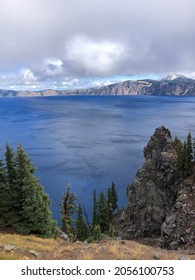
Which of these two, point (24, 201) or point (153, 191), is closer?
point (24, 201)

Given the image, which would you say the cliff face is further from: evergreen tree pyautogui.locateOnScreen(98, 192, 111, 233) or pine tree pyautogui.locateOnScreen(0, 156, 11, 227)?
pine tree pyautogui.locateOnScreen(0, 156, 11, 227)

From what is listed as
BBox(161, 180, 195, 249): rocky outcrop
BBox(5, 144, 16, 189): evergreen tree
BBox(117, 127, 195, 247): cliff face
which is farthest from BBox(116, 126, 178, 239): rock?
BBox(5, 144, 16, 189): evergreen tree

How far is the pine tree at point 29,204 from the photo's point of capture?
95.8ft

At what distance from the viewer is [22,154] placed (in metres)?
30.4

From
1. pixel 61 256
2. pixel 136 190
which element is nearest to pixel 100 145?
pixel 136 190

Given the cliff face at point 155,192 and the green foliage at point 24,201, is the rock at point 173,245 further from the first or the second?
the green foliage at point 24,201

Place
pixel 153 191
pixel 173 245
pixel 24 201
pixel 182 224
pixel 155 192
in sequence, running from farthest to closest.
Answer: pixel 153 191
pixel 155 192
pixel 182 224
pixel 173 245
pixel 24 201

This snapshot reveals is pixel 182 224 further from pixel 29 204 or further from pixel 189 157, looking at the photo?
pixel 29 204

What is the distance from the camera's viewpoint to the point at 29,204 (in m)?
29.5

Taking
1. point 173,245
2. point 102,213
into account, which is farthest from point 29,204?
point 102,213

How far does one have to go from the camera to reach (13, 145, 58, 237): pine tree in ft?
95.8

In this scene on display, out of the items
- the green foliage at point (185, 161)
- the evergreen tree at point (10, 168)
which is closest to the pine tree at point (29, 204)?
the evergreen tree at point (10, 168)

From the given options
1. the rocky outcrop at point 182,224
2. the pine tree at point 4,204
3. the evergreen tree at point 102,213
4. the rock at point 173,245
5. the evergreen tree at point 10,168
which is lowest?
the evergreen tree at point 102,213
